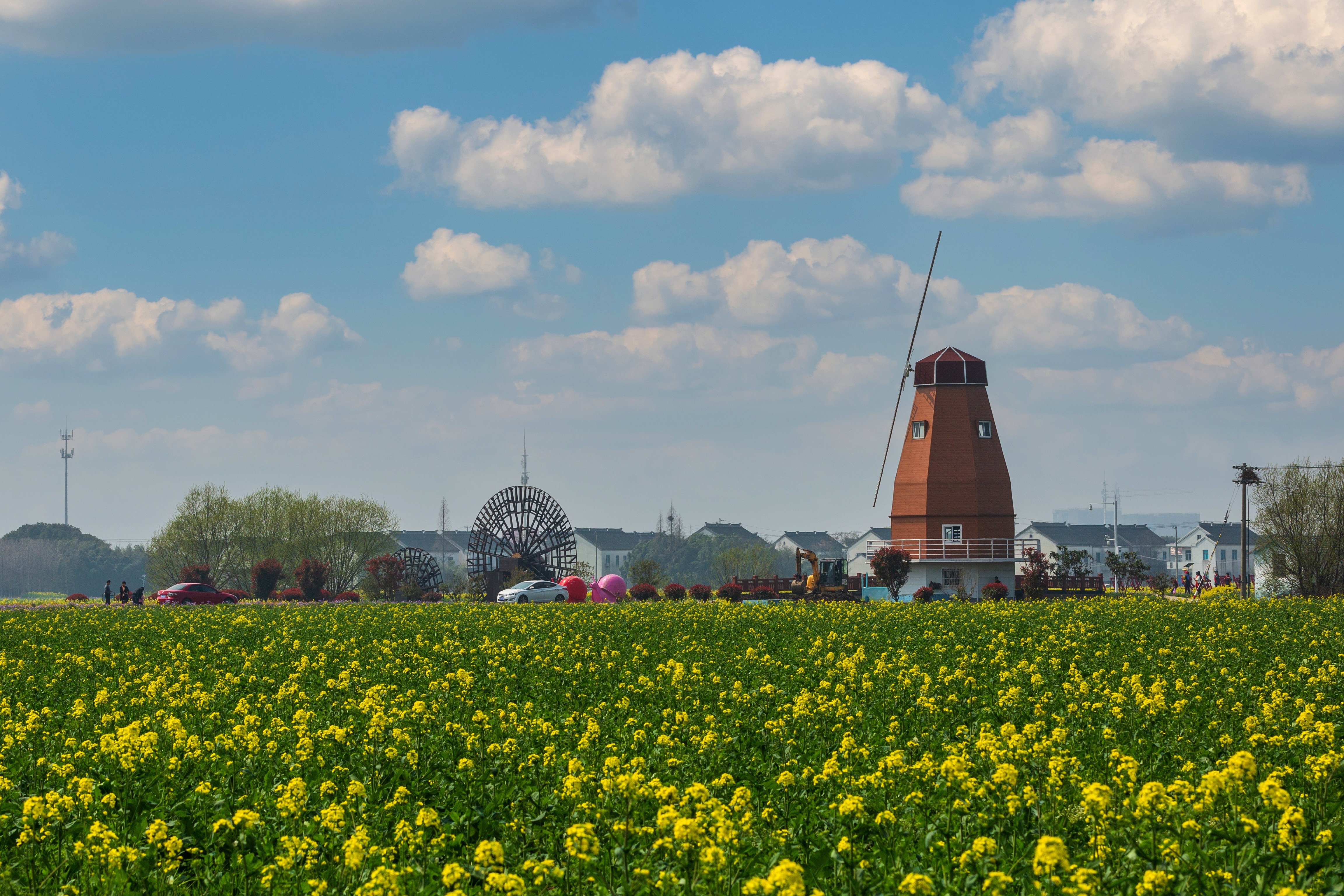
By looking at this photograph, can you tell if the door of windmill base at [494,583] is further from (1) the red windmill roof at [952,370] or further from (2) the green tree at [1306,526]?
(2) the green tree at [1306,526]

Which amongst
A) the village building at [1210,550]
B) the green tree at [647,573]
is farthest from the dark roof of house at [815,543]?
the green tree at [647,573]

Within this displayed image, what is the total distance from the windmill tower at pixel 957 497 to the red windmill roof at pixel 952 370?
3.2 inches

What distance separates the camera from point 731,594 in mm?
60219

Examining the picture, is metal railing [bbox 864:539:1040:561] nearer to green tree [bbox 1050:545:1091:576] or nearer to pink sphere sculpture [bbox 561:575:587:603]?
green tree [bbox 1050:545:1091:576]

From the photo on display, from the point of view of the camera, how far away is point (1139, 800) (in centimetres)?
827

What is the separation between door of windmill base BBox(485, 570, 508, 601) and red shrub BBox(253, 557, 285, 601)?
1350 cm

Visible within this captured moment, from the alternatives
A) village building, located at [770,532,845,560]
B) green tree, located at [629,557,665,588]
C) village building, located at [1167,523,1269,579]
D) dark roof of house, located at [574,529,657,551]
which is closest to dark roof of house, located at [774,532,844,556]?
village building, located at [770,532,845,560]

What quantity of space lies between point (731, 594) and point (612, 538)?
121m

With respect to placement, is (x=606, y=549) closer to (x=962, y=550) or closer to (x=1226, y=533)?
(x=1226, y=533)

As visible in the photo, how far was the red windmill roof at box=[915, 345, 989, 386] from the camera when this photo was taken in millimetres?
61906

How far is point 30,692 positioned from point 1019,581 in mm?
53106

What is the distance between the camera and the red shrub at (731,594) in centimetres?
5941

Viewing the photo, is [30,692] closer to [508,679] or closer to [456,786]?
[508,679]

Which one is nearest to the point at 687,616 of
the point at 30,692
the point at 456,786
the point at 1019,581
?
the point at 30,692
